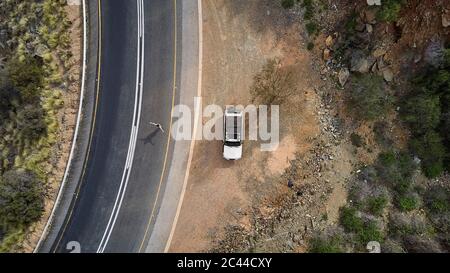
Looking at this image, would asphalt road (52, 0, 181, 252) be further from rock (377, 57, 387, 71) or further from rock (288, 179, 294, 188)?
rock (377, 57, 387, 71)

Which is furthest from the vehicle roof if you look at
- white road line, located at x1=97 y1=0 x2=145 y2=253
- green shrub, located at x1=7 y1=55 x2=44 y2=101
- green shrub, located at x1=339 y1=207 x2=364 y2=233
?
green shrub, located at x1=7 y1=55 x2=44 y2=101

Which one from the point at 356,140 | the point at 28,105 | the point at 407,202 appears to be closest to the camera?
the point at 407,202

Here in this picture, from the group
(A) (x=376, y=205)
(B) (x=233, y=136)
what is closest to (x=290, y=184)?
(B) (x=233, y=136)

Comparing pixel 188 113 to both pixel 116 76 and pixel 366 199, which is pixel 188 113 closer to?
pixel 116 76

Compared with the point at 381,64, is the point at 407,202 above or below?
below

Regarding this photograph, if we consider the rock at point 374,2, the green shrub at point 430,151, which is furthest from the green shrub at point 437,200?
the rock at point 374,2

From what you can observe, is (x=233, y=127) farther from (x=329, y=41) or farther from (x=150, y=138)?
(x=329, y=41)
